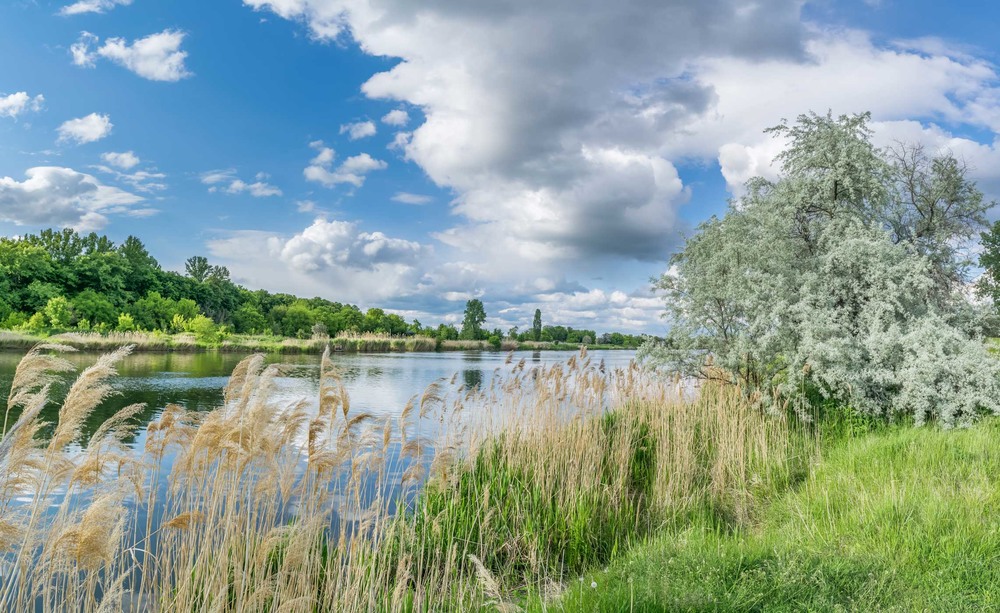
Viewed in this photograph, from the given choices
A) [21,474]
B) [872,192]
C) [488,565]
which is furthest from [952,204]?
[21,474]

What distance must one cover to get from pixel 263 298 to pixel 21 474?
7747 cm

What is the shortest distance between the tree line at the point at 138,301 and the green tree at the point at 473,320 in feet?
0.40

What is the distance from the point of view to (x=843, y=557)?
397cm

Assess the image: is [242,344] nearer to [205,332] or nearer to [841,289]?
[205,332]

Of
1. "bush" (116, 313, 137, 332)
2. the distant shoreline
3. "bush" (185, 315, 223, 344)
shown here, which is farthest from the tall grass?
"bush" (116, 313, 137, 332)

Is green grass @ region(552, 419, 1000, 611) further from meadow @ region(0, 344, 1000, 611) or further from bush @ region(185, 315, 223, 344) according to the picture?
bush @ region(185, 315, 223, 344)

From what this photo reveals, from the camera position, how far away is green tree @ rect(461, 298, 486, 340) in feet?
218

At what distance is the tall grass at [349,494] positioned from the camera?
10.9 ft

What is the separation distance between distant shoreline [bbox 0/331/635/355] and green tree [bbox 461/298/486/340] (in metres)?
1.89

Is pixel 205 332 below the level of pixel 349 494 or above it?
above

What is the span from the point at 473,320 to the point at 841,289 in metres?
58.3

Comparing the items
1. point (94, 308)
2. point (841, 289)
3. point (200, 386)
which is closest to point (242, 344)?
point (94, 308)

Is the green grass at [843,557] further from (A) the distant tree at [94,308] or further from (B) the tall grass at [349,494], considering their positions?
(A) the distant tree at [94,308]

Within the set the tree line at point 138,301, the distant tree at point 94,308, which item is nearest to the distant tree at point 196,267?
the tree line at point 138,301
